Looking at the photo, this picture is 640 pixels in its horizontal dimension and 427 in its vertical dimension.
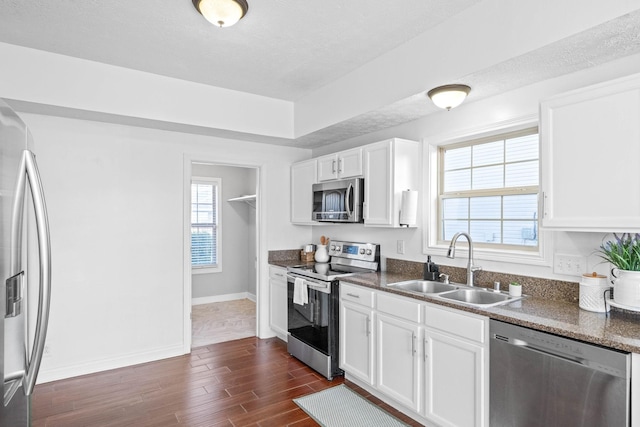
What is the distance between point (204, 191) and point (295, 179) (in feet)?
7.36

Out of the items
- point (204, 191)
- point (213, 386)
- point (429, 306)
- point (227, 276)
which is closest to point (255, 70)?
point (429, 306)

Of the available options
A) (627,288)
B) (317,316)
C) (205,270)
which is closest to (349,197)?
(317,316)

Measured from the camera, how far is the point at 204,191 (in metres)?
6.09

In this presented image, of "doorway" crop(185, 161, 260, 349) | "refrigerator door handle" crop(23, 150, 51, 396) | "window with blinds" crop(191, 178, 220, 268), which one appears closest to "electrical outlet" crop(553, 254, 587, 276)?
"refrigerator door handle" crop(23, 150, 51, 396)

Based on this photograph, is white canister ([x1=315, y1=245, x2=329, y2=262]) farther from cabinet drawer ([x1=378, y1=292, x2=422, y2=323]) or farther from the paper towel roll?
cabinet drawer ([x1=378, y1=292, x2=422, y2=323])

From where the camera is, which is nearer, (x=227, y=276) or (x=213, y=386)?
(x=213, y=386)

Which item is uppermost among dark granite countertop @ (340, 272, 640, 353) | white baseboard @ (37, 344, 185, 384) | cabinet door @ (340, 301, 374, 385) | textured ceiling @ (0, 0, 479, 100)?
textured ceiling @ (0, 0, 479, 100)

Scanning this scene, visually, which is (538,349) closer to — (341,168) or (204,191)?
(341,168)

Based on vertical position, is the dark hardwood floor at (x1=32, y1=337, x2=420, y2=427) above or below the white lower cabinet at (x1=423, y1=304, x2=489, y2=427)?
below

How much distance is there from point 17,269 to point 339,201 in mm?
2749

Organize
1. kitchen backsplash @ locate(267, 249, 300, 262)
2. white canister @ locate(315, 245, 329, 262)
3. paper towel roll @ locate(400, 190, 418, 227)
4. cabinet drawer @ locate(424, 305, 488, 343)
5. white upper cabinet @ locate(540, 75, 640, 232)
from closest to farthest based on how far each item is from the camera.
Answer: white upper cabinet @ locate(540, 75, 640, 232) → cabinet drawer @ locate(424, 305, 488, 343) → paper towel roll @ locate(400, 190, 418, 227) → white canister @ locate(315, 245, 329, 262) → kitchen backsplash @ locate(267, 249, 300, 262)

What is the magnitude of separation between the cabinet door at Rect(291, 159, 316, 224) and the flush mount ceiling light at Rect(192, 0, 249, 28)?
207 centimetres

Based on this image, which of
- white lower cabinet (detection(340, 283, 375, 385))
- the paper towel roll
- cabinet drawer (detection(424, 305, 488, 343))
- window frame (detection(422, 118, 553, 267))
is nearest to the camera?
cabinet drawer (detection(424, 305, 488, 343))

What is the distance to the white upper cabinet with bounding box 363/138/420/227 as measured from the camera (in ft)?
10.4
